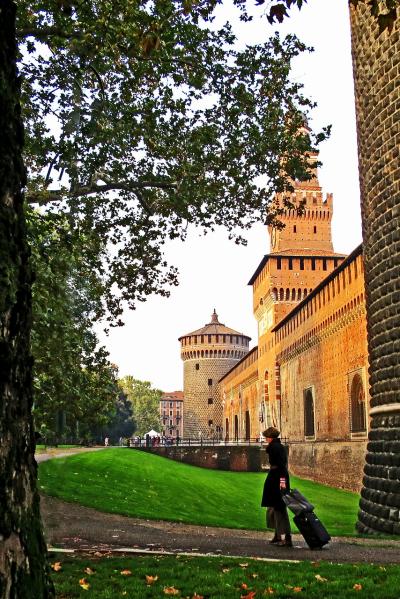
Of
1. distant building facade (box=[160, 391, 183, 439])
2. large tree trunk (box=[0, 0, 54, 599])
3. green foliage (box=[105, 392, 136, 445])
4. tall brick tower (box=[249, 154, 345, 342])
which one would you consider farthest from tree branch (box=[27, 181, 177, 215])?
distant building facade (box=[160, 391, 183, 439])

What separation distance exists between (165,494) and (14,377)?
1518 centimetres

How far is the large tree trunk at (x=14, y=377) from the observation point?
8.39ft

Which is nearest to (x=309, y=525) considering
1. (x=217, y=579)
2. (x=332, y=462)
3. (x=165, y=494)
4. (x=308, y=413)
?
(x=217, y=579)

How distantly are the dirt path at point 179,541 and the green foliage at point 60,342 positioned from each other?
174 centimetres

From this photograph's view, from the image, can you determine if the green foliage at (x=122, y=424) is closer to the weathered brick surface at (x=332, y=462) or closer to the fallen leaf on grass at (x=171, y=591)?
the weathered brick surface at (x=332, y=462)

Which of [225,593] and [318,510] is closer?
[225,593]

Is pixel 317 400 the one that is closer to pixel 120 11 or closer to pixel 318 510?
pixel 318 510

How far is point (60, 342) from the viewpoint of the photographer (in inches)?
372

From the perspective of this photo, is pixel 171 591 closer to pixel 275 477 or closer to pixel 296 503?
pixel 296 503

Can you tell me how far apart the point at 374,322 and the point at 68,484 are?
8.04m

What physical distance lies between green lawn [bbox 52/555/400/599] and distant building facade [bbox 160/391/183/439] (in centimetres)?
11997

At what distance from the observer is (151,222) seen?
11844mm

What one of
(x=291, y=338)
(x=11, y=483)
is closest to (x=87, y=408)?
(x=11, y=483)

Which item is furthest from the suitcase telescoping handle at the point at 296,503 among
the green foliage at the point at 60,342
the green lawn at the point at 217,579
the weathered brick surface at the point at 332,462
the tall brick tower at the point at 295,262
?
the tall brick tower at the point at 295,262
